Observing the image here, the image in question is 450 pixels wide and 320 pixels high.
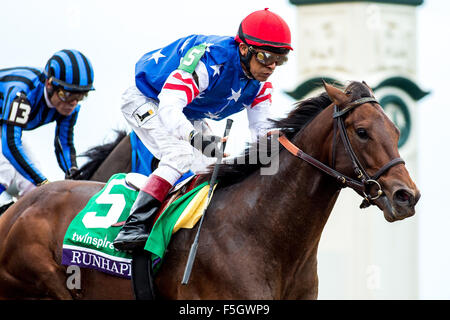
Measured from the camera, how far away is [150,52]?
6.16 meters

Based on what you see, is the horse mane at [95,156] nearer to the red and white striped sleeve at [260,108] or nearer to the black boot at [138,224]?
the red and white striped sleeve at [260,108]

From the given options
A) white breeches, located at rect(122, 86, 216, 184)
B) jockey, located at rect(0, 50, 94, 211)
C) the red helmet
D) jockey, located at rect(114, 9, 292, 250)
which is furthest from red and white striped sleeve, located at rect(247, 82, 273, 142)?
jockey, located at rect(0, 50, 94, 211)

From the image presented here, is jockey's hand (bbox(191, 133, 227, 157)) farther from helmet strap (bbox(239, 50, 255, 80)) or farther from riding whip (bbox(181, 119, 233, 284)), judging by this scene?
helmet strap (bbox(239, 50, 255, 80))

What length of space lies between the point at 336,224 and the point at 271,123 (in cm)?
1385

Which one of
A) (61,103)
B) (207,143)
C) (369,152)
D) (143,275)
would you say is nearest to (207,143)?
(207,143)

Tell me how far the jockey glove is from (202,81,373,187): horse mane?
12 centimetres

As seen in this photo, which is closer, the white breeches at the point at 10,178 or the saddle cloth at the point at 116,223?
the saddle cloth at the point at 116,223

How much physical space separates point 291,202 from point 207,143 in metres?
0.62

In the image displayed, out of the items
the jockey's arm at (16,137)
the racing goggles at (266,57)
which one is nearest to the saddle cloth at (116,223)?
the racing goggles at (266,57)

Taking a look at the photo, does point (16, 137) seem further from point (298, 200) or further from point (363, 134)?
point (363, 134)

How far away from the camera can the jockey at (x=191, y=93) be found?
5359mm

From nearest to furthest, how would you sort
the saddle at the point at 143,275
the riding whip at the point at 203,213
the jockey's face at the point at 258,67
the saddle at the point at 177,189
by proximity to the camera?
1. the riding whip at the point at 203,213
2. the saddle at the point at 143,275
3. the saddle at the point at 177,189
4. the jockey's face at the point at 258,67

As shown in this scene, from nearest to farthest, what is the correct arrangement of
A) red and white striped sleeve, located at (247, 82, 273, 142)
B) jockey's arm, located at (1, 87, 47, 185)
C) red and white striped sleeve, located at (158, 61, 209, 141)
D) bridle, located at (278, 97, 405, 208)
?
bridle, located at (278, 97, 405, 208) → red and white striped sleeve, located at (158, 61, 209, 141) → red and white striped sleeve, located at (247, 82, 273, 142) → jockey's arm, located at (1, 87, 47, 185)

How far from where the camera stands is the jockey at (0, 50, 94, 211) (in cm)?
701
